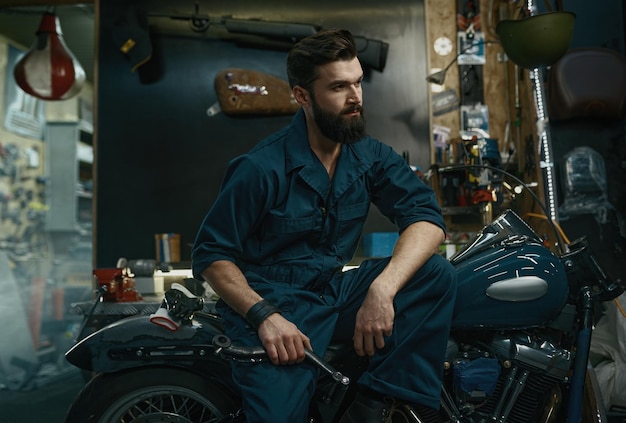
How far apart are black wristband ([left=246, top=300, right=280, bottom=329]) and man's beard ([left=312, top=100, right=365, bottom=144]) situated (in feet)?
1.82

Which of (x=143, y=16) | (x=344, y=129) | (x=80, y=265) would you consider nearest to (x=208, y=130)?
(x=143, y=16)

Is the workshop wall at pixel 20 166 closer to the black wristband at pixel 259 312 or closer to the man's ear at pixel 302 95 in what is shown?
the man's ear at pixel 302 95

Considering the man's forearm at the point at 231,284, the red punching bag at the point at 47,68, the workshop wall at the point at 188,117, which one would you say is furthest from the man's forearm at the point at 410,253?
the red punching bag at the point at 47,68

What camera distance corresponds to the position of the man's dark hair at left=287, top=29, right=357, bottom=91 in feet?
6.08

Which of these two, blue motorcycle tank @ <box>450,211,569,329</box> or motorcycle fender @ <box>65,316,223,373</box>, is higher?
blue motorcycle tank @ <box>450,211,569,329</box>

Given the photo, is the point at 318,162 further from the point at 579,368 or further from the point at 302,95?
the point at 579,368

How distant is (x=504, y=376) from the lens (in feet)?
6.11

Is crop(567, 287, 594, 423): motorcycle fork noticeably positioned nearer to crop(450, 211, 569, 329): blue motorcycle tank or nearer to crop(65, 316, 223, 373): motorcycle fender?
crop(450, 211, 569, 329): blue motorcycle tank

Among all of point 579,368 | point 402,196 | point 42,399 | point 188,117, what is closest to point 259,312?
point 402,196

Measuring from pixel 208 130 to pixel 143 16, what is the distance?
3.11 ft

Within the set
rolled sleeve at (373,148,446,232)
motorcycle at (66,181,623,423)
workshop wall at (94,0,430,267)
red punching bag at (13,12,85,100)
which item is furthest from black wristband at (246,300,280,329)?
red punching bag at (13,12,85,100)

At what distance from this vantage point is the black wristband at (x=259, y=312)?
1.63 metres

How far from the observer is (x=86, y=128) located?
426 inches

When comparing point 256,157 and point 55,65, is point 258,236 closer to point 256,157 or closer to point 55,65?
point 256,157
